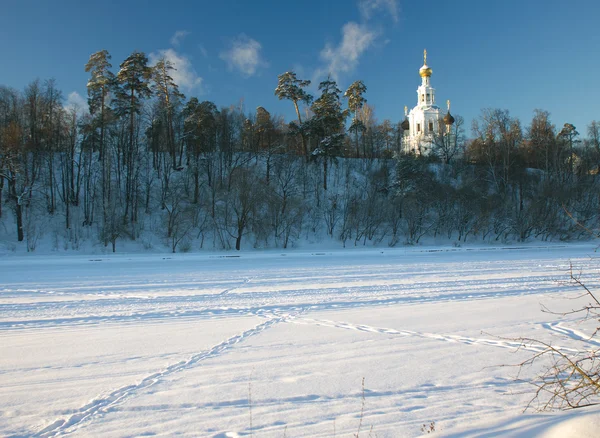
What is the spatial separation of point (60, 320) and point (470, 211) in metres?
35.8

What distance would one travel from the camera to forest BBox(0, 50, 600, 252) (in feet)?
102

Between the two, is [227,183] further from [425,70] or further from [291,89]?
[425,70]

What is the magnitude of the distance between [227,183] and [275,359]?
105 ft

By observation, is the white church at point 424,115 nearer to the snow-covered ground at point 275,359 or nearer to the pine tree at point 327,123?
the pine tree at point 327,123

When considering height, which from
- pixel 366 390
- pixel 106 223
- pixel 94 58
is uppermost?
pixel 94 58

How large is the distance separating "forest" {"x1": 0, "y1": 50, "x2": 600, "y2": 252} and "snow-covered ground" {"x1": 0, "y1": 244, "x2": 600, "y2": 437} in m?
19.6

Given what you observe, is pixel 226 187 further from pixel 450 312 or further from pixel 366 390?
pixel 366 390

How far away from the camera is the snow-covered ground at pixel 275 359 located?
4.26 m

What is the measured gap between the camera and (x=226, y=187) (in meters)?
36.6

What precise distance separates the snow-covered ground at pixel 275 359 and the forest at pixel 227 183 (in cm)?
1956

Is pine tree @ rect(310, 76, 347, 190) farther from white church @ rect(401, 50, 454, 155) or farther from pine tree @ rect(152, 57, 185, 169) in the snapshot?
white church @ rect(401, 50, 454, 155)

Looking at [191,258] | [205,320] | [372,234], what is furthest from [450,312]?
[372,234]

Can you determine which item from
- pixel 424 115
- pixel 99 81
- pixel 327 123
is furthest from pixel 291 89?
pixel 424 115

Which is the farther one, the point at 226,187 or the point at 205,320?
the point at 226,187
